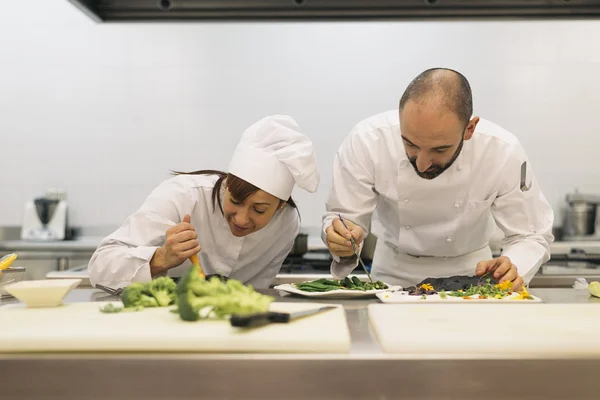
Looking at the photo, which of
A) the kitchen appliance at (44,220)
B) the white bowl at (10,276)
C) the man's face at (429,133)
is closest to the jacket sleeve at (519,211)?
the man's face at (429,133)

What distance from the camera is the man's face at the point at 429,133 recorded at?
188 centimetres

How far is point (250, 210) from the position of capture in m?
2.07

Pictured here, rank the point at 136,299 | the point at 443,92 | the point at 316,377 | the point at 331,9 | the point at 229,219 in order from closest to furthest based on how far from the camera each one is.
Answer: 1. the point at 316,377
2. the point at 136,299
3. the point at 443,92
4. the point at 229,219
5. the point at 331,9

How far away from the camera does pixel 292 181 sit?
211 cm

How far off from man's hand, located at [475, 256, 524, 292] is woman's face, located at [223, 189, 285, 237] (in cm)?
76

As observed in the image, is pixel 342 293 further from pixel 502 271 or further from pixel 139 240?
pixel 139 240

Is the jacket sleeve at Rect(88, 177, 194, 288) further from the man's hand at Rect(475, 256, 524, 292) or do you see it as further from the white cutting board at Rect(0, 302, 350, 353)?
the man's hand at Rect(475, 256, 524, 292)

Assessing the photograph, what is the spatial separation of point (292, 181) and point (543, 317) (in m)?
1.06

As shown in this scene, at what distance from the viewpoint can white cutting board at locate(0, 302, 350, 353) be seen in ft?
3.38

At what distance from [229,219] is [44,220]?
2.56 m

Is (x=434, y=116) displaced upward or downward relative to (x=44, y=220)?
upward

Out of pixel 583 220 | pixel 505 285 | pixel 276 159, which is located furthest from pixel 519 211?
pixel 583 220

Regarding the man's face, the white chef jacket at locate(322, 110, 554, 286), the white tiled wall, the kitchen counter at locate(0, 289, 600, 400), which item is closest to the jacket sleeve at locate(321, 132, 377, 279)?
the white chef jacket at locate(322, 110, 554, 286)

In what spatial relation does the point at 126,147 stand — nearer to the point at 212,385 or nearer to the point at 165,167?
the point at 165,167
